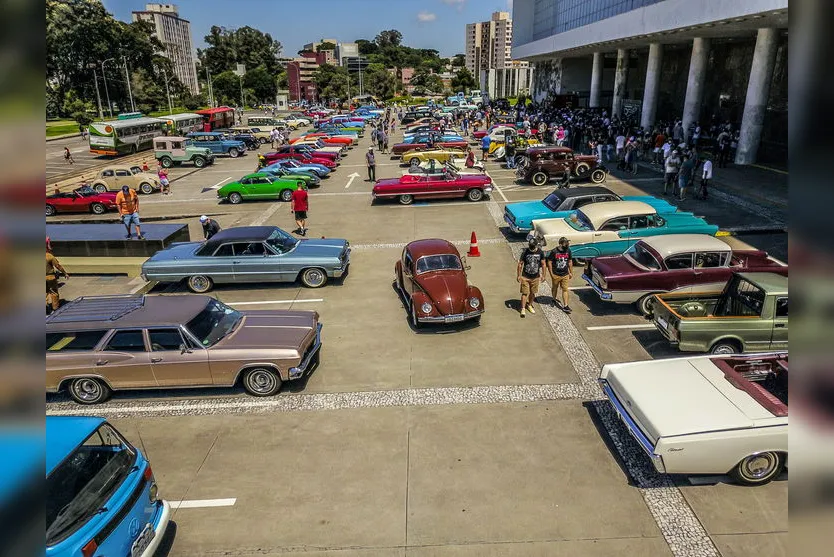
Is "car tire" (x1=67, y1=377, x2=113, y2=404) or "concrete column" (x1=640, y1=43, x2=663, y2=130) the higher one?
"concrete column" (x1=640, y1=43, x2=663, y2=130)

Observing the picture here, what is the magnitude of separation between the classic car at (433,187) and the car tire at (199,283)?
9.30m

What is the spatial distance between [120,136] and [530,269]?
36.5 m

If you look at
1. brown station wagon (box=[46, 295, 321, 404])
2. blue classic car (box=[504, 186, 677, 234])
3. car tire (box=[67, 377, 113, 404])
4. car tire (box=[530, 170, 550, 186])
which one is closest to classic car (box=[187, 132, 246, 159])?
car tire (box=[530, 170, 550, 186])

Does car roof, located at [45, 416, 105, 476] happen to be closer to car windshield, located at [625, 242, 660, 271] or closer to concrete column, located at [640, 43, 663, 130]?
car windshield, located at [625, 242, 660, 271]

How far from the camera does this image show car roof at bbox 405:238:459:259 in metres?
11.7

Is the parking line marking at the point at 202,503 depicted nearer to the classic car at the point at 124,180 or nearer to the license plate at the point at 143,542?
the license plate at the point at 143,542

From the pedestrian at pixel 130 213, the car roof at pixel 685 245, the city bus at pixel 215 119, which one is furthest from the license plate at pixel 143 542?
the city bus at pixel 215 119

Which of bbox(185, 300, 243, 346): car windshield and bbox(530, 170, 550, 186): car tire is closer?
bbox(185, 300, 243, 346): car windshield

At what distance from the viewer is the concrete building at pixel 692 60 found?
2419 cm

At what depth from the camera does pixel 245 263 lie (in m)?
12.8

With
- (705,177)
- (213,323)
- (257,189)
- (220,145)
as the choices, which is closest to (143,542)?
(213,323)

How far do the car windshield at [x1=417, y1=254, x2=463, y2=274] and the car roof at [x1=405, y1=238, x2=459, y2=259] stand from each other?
4.3 inches

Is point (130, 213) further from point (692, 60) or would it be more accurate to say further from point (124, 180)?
point (692, 60)
